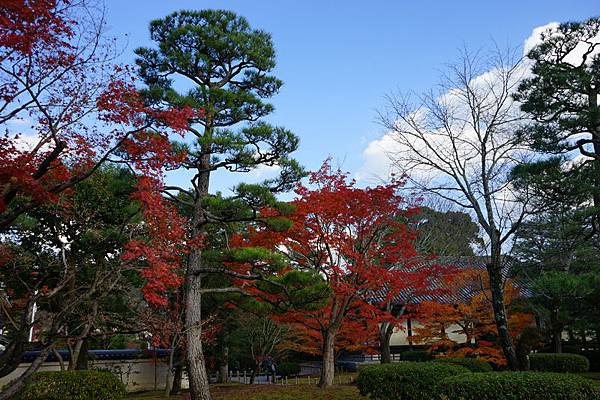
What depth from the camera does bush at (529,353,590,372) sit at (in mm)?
18438

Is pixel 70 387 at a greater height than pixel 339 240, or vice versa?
pixel 339 240

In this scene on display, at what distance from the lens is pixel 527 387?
7.57 meters

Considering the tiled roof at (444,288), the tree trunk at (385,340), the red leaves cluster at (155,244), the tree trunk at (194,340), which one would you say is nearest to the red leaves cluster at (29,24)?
the red leaves cluster at (155,244)

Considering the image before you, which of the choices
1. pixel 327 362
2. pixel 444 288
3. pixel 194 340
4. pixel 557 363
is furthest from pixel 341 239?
pixel 557 363

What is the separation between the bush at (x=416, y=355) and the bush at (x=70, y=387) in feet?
55.3

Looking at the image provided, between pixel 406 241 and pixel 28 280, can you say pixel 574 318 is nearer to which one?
pixel 406 241

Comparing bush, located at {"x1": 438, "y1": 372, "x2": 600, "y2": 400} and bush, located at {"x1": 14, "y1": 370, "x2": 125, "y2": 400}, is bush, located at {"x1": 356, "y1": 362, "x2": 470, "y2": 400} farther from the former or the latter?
bush, located at {"x1": 14, "y1": 370, "x2": 125, "y2": 400}

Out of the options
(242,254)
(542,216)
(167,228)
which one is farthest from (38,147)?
(542,216)

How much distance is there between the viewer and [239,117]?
12.0 m

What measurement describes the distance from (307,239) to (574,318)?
11.5 meters

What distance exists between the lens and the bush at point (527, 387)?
7406 millimetres

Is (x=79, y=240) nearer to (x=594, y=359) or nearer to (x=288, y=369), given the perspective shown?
(x=288, y=369)

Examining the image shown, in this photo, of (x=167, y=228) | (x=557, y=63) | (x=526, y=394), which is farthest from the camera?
(x=557, y=63)

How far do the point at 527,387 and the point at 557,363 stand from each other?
519 inches
